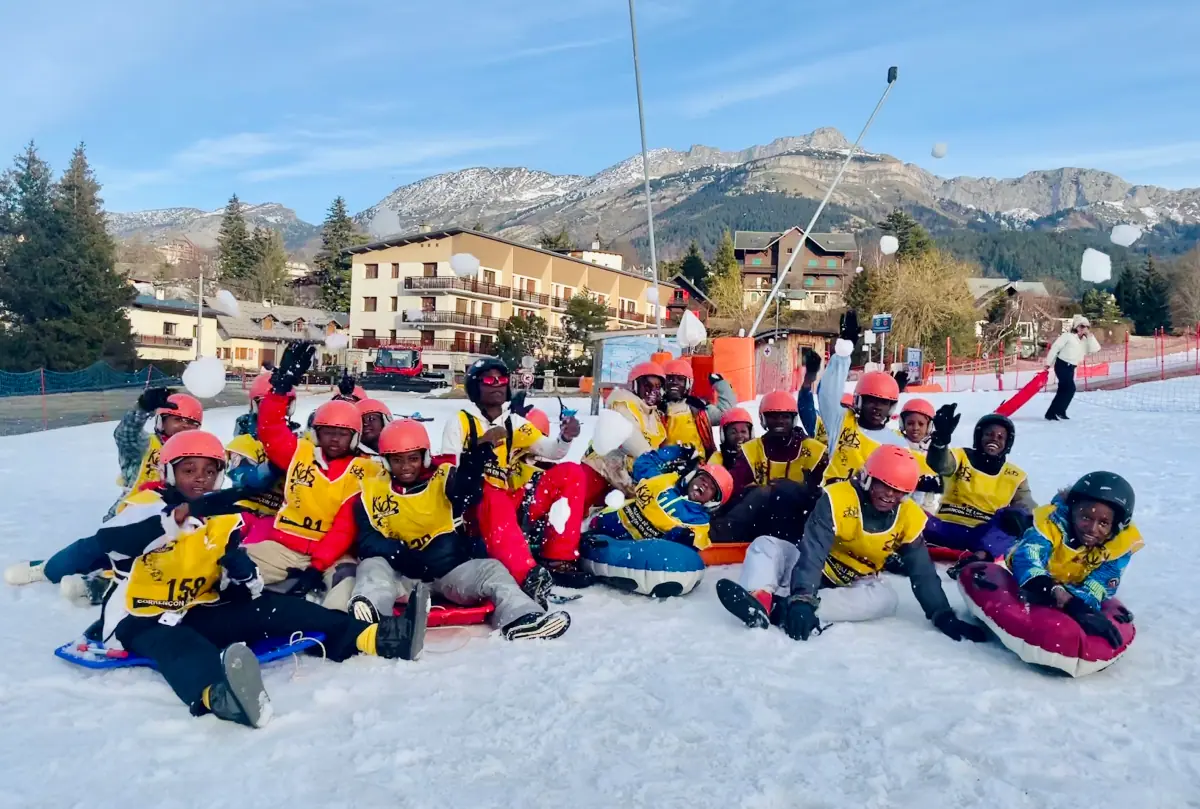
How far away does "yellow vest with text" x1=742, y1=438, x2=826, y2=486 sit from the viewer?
683 cm

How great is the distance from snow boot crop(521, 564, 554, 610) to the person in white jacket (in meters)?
12.2

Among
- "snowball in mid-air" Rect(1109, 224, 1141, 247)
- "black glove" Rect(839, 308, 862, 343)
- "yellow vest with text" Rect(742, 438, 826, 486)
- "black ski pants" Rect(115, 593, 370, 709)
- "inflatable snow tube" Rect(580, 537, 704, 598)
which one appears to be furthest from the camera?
"snowball in mid-air" Rect(1109, 224, 1141, 247)

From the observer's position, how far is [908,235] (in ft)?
182

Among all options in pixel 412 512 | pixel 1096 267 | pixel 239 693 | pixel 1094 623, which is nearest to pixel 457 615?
pixel 412 512

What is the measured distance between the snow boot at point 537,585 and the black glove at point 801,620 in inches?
56.5

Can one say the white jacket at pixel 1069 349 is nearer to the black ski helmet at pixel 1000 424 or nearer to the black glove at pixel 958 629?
the black ski helmet at pixel 1000 424

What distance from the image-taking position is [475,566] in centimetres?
501

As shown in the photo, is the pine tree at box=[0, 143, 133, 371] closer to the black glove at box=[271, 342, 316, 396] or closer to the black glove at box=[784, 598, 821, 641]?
the black glove at box=[271, 342, 316, 396]

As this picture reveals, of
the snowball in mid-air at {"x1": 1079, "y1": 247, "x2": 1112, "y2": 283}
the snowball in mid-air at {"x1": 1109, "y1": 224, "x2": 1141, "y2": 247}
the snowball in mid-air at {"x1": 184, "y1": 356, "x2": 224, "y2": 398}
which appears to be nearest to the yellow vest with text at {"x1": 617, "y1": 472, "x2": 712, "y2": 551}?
the snowball in mid-air at {"x1": 184, "y1": 356, "x2": 224, "y2": 398}

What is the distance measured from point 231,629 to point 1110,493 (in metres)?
4.54

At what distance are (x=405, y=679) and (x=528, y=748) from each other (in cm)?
98

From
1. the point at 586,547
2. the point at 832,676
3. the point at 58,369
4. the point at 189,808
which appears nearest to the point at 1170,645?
the point at 832,676

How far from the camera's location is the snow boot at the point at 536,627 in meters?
4.64

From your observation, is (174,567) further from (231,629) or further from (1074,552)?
(1074,552)
